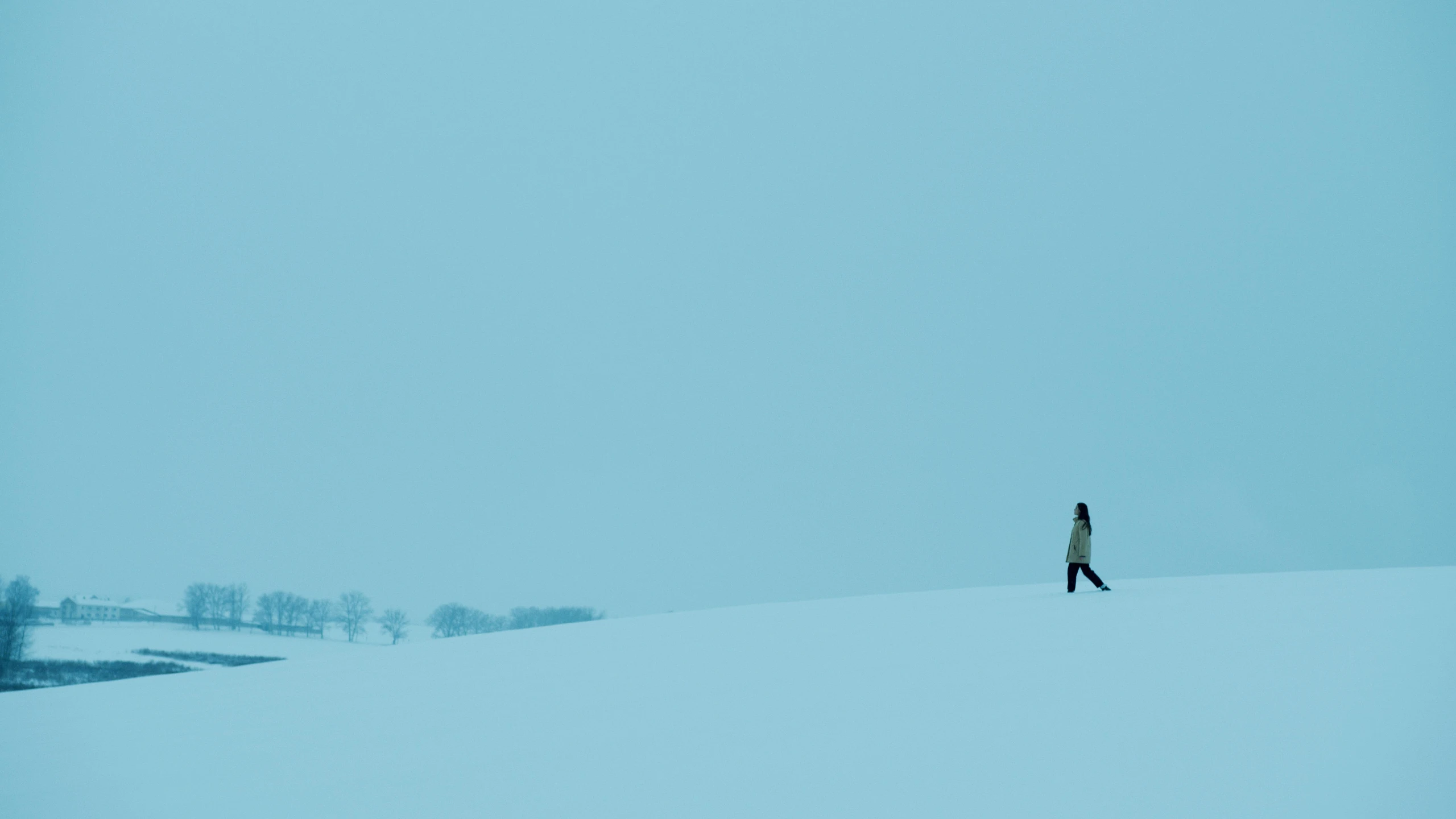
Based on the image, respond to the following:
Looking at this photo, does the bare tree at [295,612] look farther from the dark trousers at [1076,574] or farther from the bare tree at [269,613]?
the dark trousers at [1076,574]

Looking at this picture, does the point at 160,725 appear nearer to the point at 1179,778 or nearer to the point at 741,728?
the point at 741,728

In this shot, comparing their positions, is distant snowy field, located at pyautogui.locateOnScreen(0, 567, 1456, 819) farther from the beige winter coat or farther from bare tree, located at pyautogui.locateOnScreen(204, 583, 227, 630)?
bare tree, located at pyautogui.locateOnScreen(204, 583, 227, 630)

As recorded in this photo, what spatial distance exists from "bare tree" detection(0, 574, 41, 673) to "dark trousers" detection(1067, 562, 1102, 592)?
16874 millimetres

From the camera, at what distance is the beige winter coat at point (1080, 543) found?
1242cm

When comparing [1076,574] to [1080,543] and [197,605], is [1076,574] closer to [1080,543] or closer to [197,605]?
[1080,543]

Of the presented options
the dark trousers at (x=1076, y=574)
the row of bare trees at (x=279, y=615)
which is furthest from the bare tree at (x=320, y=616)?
the dark trousers at (x=1076, y=574)

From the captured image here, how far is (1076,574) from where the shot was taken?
12.4m

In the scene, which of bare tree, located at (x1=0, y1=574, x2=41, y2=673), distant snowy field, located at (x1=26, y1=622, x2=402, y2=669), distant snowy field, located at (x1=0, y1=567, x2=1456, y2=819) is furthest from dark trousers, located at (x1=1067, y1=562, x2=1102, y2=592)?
bare tree, located at (x1=0, y1=574, x2=41, y2=673)

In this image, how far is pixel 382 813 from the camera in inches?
200

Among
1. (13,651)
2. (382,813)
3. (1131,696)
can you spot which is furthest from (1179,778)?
(13,651)

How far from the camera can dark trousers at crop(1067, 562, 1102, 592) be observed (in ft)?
40.8

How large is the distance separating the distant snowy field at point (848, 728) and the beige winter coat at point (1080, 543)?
2106 mm

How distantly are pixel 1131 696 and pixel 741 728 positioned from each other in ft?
8.63

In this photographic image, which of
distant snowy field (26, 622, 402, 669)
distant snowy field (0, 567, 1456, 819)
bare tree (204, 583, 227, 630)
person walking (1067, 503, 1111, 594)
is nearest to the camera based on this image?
distant snowy field (0, 567, 1456, 819)
